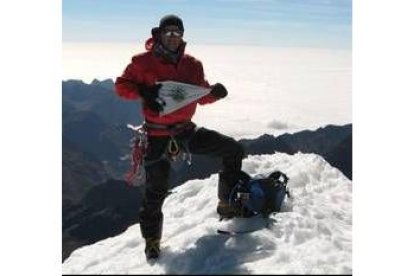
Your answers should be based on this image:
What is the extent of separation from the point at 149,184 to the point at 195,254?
134cm

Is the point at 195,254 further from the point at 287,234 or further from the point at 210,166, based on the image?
the point at 210,166

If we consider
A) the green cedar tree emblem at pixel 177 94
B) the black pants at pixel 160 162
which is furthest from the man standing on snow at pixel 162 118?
the green cedar tree emblem at pixel 177 94

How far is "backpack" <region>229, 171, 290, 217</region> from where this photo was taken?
11.0 m

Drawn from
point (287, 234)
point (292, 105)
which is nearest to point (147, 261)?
point (287, 234)

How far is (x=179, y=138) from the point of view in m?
10.6

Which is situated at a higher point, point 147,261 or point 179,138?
point 179,138

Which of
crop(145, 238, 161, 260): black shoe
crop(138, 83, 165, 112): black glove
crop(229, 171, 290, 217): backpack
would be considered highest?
crop(138, 83, 165, 112): black glove

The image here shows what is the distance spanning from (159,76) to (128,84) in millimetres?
601

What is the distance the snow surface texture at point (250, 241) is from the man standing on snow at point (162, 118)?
0.65 metres

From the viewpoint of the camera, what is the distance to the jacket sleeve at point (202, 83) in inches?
426

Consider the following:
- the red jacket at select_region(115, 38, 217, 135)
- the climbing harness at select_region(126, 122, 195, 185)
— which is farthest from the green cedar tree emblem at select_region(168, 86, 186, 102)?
the climbing harness at select_region(126, 122, 195, 185)

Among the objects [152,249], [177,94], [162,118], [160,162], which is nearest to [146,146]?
[160,162]

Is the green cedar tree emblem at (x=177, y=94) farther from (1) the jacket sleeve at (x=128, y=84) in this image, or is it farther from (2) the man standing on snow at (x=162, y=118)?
(1) the jacket sleeve at (x=128, y=84)

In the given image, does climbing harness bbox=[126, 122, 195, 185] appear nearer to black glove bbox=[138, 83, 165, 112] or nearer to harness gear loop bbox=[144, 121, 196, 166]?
harness gear loop bbox=[144, 121, 196, 166]
